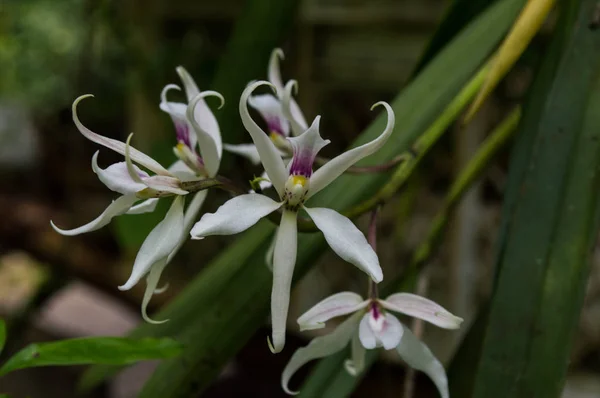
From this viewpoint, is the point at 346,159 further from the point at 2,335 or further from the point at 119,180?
the point at 2,335

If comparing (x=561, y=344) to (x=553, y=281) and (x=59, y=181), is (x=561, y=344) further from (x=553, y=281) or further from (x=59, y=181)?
(x=59, y=181)

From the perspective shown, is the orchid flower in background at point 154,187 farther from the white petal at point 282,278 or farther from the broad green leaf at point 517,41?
the broad green leaf at point 517,41

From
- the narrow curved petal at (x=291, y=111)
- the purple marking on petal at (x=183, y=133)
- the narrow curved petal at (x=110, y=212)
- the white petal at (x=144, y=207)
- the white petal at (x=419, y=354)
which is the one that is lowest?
the white petal at (x=419, y=354)

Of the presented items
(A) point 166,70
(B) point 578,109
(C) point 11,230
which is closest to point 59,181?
(C) point 11,230

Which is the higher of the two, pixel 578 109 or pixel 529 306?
pixel 578 109

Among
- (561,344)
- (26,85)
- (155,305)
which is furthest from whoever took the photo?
(26,85)

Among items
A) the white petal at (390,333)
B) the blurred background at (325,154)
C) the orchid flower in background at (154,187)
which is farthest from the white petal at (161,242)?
the blurred background at (325,154)

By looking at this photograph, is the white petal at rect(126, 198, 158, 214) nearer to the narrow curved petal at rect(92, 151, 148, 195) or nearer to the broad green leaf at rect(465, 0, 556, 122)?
the narrow curved petal at rect(92, 151, 148, 195)

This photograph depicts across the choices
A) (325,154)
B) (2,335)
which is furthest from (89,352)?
(325,154)
